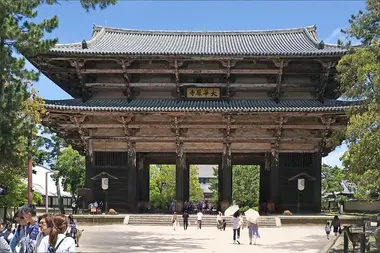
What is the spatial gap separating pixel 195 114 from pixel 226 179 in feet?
15.2

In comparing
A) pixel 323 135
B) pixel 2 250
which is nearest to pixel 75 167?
pixel 323 135

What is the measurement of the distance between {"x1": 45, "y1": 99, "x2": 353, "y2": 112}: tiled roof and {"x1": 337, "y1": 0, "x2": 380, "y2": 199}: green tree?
1042 centimetres

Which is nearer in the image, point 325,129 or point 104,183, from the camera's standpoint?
point 325,129

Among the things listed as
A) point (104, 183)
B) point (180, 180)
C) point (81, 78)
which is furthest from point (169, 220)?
point (81, 78)

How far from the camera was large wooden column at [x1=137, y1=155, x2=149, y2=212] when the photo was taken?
112 ft

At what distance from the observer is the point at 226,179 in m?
31.9

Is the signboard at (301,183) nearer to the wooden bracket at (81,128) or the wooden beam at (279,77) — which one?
the wooden beam at (279,77)

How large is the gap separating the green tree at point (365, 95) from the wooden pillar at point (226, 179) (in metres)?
13.4

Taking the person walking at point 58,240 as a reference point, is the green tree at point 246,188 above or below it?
below

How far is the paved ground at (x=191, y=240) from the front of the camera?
779 inches

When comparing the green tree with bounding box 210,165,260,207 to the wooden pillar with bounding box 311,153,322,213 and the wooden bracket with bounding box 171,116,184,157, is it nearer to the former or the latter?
the wooden pillar with bounding box 311,153,322,213

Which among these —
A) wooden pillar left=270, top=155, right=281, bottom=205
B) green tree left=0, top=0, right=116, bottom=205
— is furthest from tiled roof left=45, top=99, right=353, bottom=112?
green tree left=0, top=0, right=116, bottom=205

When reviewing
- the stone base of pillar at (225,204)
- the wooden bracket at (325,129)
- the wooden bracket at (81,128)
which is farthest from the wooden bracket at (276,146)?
the wooden bracket at (81,128)

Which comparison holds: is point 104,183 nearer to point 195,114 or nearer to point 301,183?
point 195,114
